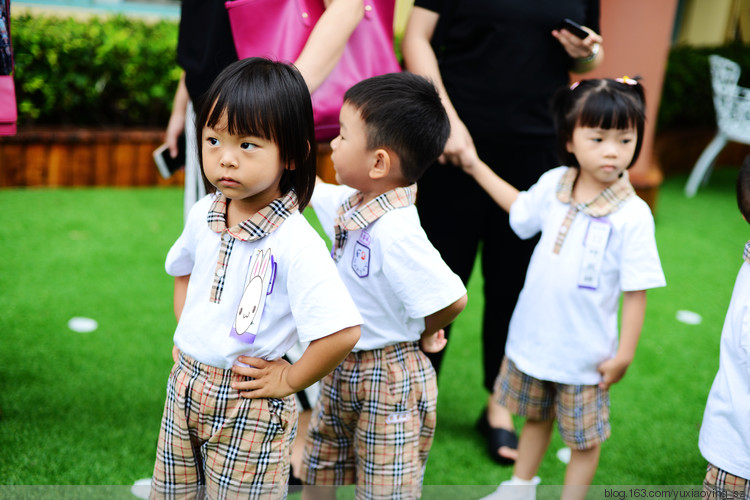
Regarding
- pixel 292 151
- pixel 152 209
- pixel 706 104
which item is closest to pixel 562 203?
pixel 292 151

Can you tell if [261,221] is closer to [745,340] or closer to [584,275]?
[584,275]

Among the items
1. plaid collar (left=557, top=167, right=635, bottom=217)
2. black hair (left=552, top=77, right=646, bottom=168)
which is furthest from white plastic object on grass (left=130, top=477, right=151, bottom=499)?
black hair (left=552, top=77, right=646, bottom=168)

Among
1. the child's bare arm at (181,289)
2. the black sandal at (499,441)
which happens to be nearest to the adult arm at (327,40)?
the child's bare arm at (181,289)

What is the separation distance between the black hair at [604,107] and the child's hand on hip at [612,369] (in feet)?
1.73

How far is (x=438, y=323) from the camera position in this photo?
70.4 inches

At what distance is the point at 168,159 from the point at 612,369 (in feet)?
4.77

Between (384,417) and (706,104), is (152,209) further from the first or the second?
(706,104)

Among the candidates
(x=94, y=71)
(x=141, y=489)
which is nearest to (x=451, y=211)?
(x=141, y=489)

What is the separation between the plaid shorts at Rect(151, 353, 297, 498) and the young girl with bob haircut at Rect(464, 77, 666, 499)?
82cm

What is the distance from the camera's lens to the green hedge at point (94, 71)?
519cm

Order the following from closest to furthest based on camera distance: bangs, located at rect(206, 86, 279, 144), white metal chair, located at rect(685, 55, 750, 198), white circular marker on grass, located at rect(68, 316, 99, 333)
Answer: bangs, located at rect(206, 86, 279, 144), white circular marker on grass, located at rect(68, 316, 99, 333), white metal chair, located at rect(685, 55, 750, 198)

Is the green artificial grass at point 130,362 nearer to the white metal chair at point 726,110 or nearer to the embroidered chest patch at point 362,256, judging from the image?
the embroidered chest patch at point 362,256

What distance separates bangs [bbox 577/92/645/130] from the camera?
1.99 meters

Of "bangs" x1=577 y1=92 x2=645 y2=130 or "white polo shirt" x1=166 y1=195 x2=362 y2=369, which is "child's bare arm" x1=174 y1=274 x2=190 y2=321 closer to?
"white polo shirt" x1=166 y1=195 x2=362 y2=369
